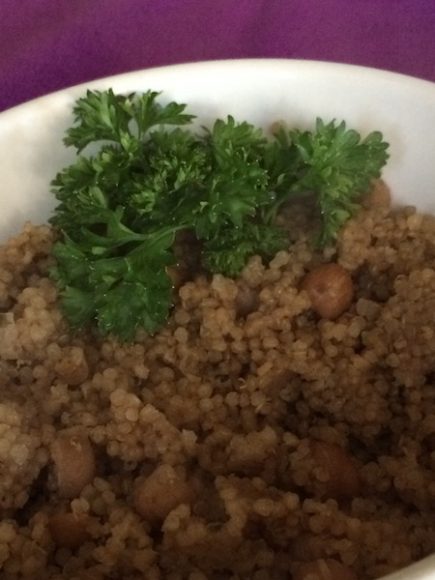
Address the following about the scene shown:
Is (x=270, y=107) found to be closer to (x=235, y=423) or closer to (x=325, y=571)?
(x=235, y=423)

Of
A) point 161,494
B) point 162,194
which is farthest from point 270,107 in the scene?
point 161,494

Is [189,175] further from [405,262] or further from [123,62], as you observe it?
[123,62]

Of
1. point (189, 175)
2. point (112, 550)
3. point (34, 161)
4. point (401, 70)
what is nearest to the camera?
point (112, 550)

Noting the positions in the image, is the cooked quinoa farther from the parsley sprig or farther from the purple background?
Result: the purple background

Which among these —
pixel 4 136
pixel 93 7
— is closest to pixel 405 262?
pixel 4 136

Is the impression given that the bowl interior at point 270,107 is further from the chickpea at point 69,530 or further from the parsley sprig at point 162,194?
the chickpea at point 69,530
